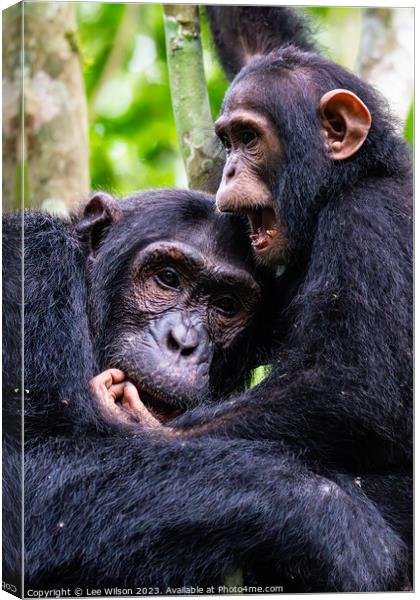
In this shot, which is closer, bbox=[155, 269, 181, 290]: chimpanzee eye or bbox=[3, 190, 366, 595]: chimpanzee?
bbox=[3, 190, 366, 595]: chimpanzee

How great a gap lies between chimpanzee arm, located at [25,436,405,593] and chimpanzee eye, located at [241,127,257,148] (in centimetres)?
186

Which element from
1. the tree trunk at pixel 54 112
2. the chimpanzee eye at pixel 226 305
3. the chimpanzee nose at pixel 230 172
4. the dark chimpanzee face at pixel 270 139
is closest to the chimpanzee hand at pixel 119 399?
the chimpanzee eye at pixel 226 305

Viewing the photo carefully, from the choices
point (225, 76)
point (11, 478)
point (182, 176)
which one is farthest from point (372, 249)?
point (182, 176)

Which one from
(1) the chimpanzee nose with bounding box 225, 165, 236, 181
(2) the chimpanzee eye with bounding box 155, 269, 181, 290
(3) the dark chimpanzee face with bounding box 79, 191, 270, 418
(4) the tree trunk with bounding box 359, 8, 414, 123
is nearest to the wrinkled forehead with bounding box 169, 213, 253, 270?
(3) the dark chimpanzee face with bounding box 79, 191, 270, 418

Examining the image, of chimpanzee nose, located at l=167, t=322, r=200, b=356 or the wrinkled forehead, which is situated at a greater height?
the wrinkled forehead

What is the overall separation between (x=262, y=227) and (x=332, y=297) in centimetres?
75

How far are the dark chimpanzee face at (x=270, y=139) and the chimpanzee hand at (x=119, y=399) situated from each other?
1078 mm

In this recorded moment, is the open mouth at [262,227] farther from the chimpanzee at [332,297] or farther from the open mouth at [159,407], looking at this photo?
the open mouth at [159,407]

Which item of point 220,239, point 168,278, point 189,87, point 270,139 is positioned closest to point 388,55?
point 189,87

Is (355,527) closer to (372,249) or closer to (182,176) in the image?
(372,249)

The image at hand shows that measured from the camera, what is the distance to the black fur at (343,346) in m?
5.72

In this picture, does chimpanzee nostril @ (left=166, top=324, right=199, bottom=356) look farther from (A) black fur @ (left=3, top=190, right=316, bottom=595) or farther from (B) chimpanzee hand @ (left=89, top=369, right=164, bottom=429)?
(A) black fur @ (left=3, top=190, right=316, bottom=595)

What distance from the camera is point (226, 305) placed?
6.80 meters

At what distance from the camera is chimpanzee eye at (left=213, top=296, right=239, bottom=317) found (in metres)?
6.75
